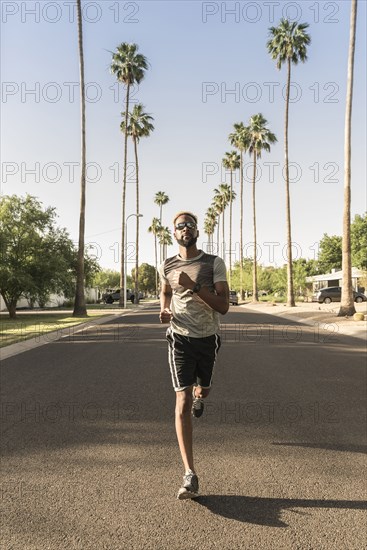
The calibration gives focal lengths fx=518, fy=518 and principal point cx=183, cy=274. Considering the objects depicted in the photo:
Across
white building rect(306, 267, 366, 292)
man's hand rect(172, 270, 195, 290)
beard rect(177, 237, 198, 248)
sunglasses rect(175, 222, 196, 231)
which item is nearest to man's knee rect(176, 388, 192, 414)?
man's hand rect(172, 270, 195, 290)

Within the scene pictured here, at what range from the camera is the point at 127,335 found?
19172 millimetres

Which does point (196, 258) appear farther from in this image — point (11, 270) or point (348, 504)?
point (11, 270)

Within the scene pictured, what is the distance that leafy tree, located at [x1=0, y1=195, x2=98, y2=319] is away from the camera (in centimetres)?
3388

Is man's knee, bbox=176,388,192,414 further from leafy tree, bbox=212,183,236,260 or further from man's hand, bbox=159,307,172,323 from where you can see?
leafy tree, bbox=212,183,236,260

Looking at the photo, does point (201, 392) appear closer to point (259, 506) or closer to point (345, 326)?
point (259, 506)

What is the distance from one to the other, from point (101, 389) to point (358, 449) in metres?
4.53

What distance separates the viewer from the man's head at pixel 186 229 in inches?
172

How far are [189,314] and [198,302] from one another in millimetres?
128

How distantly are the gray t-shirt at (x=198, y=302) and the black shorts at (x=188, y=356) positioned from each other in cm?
6

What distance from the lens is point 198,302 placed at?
4.27 meters

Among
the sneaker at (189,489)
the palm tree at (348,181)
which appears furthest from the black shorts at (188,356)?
the palm tree at (348,181)

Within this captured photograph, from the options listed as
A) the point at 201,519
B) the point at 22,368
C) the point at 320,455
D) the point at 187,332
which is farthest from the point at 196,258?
the point at 22,368

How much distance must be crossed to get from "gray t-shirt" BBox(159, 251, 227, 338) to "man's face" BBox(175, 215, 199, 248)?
0.15 meters

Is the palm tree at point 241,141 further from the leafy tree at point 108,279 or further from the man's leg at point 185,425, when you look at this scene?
the leafy tree at point 108,279
